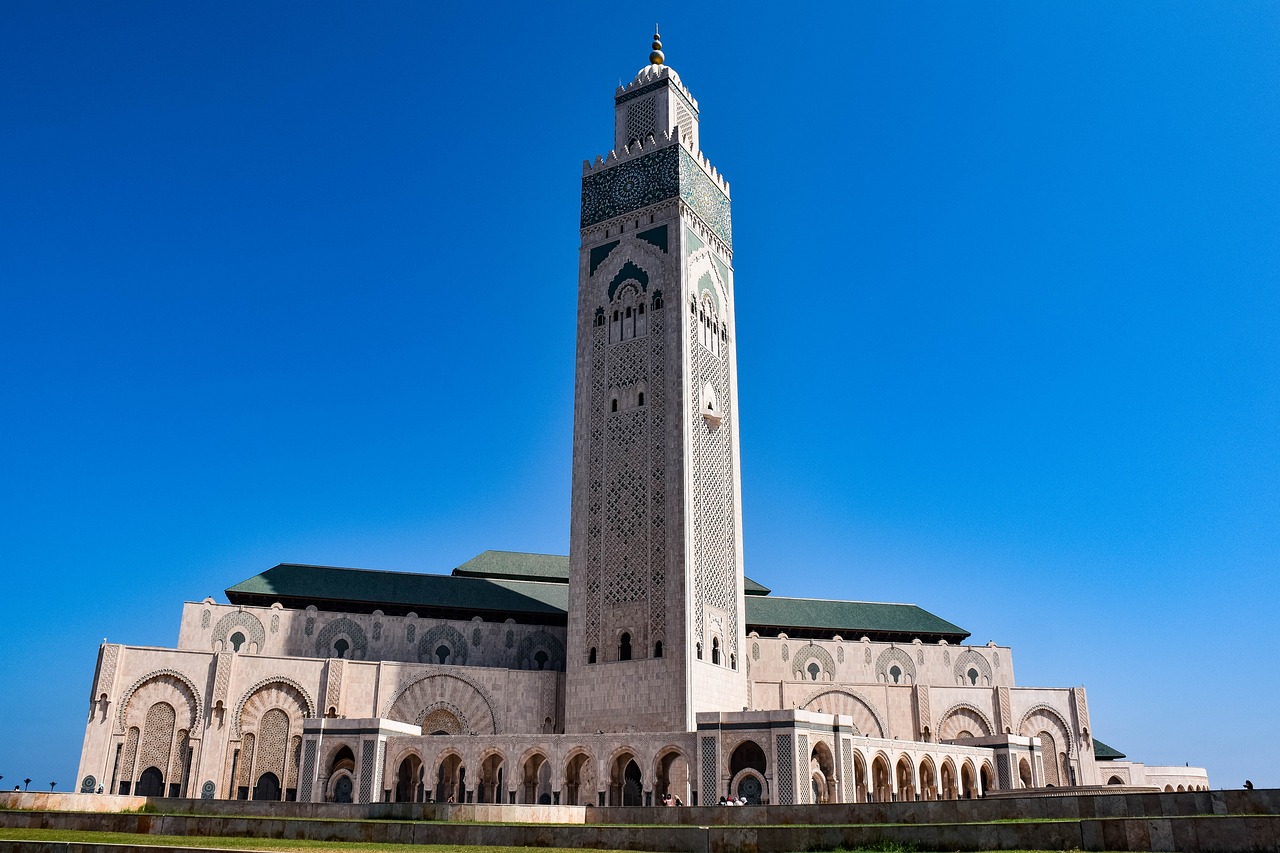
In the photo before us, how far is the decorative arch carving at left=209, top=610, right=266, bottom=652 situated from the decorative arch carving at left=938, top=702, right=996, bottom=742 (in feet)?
69.0

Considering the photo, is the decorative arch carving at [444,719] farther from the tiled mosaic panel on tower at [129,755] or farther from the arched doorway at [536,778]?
the tiled mosaic panel on tower at [129,755]

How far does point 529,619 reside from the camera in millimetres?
34156

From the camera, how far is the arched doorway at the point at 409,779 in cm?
2748

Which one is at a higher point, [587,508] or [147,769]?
[587,508]

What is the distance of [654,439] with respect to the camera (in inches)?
1176

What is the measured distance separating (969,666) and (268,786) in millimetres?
22668

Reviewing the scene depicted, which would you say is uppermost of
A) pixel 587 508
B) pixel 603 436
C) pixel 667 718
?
pixel 603 436

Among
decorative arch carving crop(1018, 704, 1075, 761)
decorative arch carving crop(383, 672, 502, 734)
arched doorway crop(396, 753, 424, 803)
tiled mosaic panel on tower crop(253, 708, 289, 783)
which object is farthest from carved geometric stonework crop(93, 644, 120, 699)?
decorative arch carving crop(1018, 704, 1075, 761)

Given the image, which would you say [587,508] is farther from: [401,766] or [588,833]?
[588,833]

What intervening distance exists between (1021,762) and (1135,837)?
23.3 meters

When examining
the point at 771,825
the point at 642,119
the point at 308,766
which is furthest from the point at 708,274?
the point at 771,825

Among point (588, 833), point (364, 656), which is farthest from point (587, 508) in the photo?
point (588, 833)

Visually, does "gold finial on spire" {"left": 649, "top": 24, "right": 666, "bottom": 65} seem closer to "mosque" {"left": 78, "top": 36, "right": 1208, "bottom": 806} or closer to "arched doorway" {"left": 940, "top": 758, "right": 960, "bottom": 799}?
"mosque" {"left": 78, "top": 36, "right": 1208, "bottom": 806}

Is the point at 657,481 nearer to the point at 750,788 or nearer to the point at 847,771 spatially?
the point at 750,788
